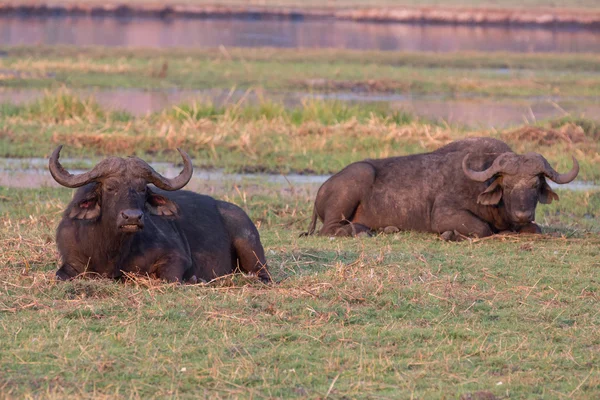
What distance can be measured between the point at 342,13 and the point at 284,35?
10.3m

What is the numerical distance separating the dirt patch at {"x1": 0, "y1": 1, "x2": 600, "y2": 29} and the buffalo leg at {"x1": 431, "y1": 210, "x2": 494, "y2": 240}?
3558 cm

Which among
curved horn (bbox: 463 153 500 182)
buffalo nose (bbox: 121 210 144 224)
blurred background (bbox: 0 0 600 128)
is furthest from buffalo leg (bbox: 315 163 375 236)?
blurred background (bbox: 0 0 600 128)

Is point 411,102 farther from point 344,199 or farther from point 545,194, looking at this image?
point 545,194

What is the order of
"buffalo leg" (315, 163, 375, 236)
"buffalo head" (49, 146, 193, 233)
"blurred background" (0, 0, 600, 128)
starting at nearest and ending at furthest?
1. "buffalo head" (49, 146, 193, 233)
2. "buffalo leg" (315, 163, 375, 236)
3. "blurred background" (0, 0, 600, 128)

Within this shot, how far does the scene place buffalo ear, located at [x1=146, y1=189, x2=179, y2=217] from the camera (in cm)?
667

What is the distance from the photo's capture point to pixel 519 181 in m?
9.45

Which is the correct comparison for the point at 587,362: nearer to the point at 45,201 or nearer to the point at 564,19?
the point at 45,201

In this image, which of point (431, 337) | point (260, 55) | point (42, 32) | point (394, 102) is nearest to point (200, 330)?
point (431, 337)

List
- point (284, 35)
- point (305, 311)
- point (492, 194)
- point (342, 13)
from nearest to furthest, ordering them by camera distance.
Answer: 1. point (305, 311)
2. point (492, 194)
3. point (284, 35)
4. point (342, 13)

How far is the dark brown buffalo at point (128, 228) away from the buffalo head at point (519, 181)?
3.07 metres

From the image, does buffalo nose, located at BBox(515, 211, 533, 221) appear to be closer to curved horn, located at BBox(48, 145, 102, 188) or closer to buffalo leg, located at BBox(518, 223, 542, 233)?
buffalo leg, located at BBox(518, 223, 542, 233)

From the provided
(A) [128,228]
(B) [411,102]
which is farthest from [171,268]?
(B) [411,102]

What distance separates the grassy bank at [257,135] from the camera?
43.5ft

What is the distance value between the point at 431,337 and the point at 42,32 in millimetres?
32998
